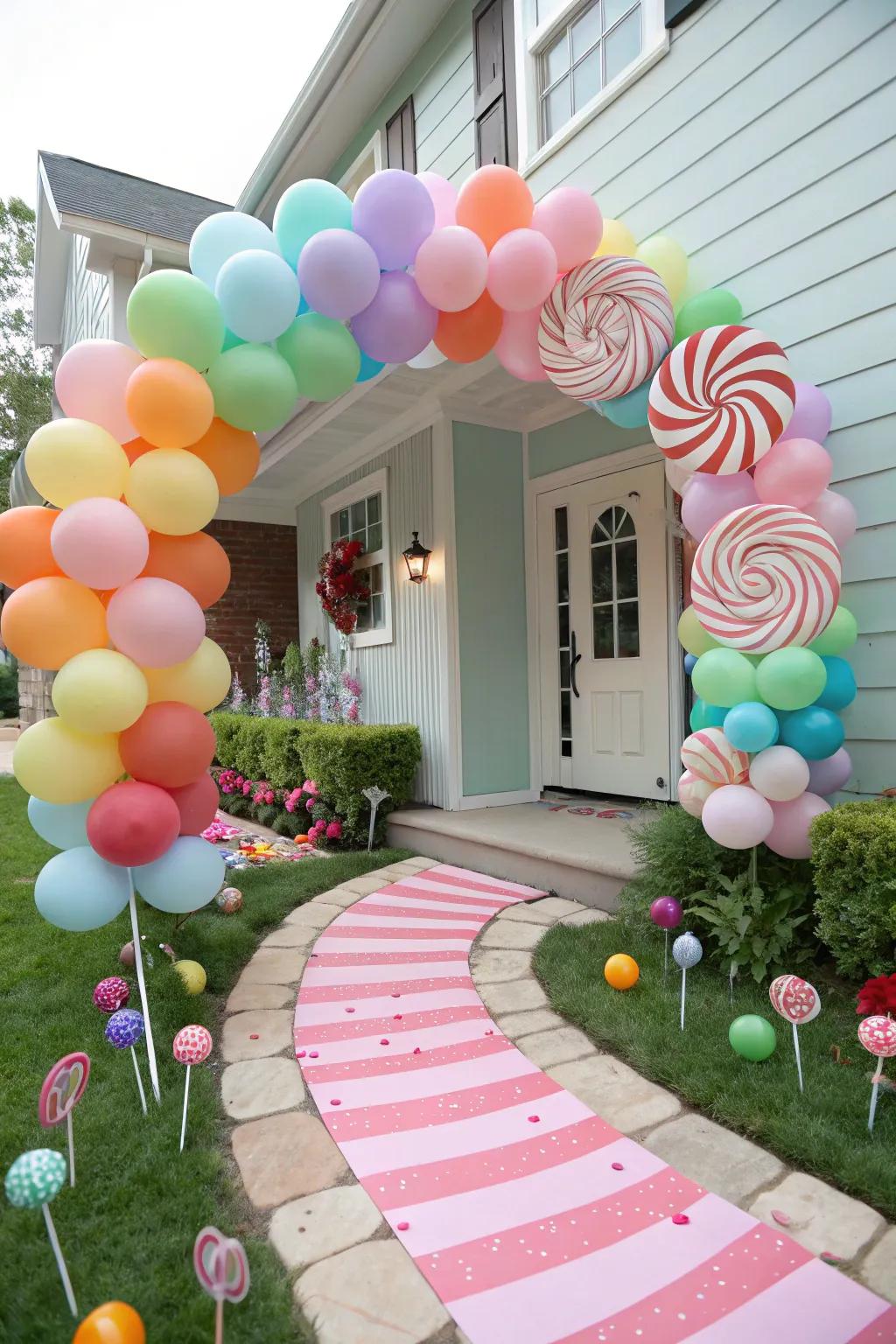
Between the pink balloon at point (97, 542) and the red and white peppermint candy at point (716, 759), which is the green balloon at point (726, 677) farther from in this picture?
the pink balloon at point (97, 542)

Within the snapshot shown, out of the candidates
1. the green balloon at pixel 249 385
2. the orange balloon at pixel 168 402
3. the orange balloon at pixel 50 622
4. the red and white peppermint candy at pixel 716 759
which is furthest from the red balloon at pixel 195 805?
the red and white peppermint candy at pixel 716 759

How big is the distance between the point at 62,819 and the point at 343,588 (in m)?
4.21

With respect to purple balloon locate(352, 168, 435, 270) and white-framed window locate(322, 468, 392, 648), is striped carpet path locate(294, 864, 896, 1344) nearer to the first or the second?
purple balloon locate(352, 168, 435, 270)

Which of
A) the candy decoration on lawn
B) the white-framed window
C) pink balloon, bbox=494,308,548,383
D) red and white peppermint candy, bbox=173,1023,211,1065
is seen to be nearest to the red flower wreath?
the white-framed window

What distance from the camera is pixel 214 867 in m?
2.40

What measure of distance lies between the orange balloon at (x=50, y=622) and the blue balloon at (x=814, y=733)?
7.14ft

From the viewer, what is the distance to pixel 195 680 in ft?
7.90

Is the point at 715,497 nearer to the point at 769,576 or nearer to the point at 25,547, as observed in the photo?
the point at 769,576

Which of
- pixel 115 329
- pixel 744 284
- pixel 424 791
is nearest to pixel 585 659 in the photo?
pixel 424 791

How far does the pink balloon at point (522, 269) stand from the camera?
2.74 m

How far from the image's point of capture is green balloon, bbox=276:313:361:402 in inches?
103

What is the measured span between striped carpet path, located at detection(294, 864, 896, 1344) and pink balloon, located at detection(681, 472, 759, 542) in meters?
1.86

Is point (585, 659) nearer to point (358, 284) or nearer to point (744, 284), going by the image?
point (744, 284)

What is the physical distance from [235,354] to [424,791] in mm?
3473
